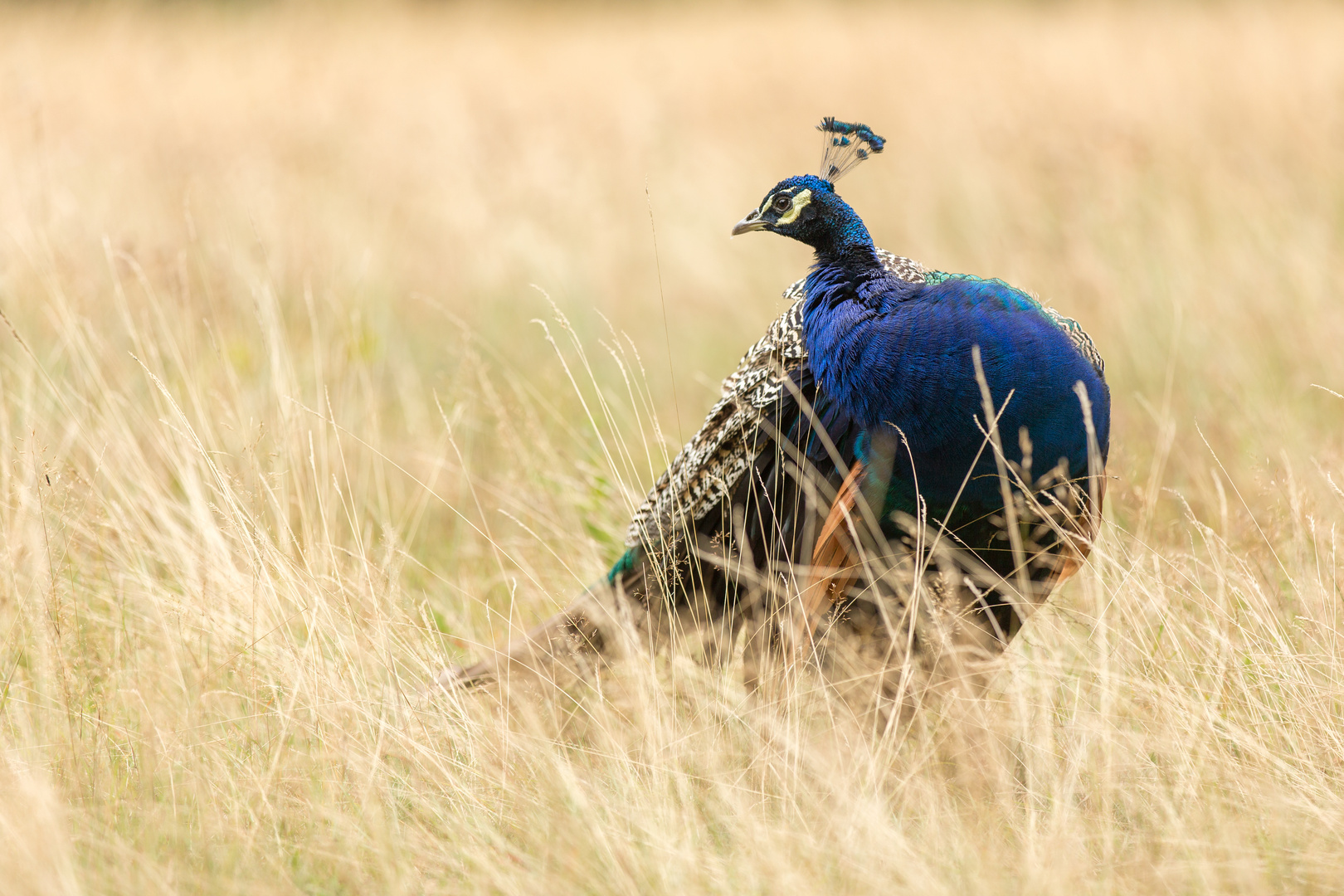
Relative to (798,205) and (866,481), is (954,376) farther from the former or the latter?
(798,205)

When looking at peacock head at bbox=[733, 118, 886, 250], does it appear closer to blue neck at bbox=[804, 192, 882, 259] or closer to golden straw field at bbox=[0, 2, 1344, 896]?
blue neck at bbox=[804, 192, 882, 259]

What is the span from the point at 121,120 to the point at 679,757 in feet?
24.4

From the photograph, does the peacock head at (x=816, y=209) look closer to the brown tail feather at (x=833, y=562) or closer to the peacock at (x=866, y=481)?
the peacock at (x=866, y=481)

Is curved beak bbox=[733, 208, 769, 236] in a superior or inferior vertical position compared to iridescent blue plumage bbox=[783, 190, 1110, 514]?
superior

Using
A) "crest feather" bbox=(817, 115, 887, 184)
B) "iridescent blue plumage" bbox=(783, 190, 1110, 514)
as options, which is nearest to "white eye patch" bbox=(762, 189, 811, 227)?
"crest feather" bbox=(817, 115, 887, 184)

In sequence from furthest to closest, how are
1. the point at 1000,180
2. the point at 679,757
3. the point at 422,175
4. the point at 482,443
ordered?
the point at 422,175, the point at 1000,180, the point at 482,443, the point at 679,757

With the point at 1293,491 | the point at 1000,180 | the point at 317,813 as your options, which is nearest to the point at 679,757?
the point at 317,813

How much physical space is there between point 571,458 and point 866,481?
1581 mm

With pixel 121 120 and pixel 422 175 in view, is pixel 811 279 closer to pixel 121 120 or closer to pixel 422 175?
pixel 422 175

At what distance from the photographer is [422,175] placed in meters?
7.76

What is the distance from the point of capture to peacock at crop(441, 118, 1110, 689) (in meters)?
2.84

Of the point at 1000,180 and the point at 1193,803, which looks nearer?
the point at 1193,803

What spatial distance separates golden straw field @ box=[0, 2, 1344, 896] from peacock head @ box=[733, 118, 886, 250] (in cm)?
51

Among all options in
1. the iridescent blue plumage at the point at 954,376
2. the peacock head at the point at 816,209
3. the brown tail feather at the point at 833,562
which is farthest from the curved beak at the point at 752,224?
the brown tail feather at the point at 833,562
